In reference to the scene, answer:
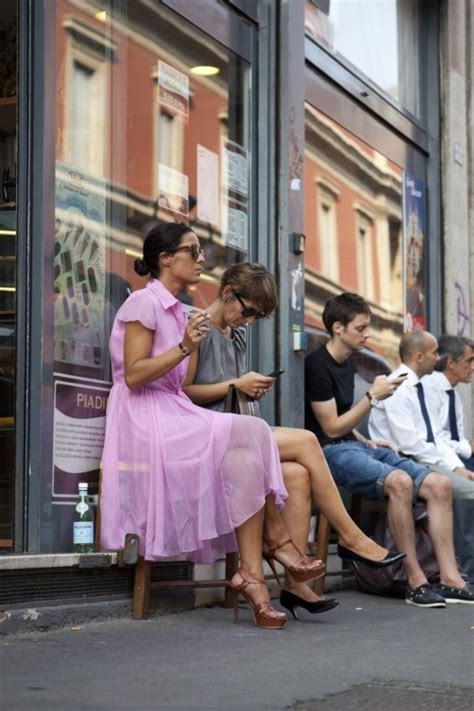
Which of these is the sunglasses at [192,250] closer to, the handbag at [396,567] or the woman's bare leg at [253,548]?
the woman's bare leg at [253,548]

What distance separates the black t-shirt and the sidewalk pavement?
1.56 metres

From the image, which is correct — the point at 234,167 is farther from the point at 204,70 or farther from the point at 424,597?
the point at 424,597

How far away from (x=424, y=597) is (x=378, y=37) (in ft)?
15.5

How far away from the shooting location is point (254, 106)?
311 inches

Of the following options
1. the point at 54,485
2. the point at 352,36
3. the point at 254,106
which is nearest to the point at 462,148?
the point at 352,36

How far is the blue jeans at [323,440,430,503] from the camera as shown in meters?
7.25

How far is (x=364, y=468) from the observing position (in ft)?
23.8

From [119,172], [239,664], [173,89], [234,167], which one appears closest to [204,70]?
[173,89]

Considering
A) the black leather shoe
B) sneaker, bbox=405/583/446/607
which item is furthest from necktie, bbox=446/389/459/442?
the black leather shoe

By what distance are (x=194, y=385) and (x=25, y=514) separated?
99cm

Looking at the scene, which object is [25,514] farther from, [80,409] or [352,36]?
[352,36]

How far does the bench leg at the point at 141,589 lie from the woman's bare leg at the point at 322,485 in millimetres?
734

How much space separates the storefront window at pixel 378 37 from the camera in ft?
29.8

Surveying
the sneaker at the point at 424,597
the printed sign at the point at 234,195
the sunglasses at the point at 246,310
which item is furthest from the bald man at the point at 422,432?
the sunglasses at the point at 246,310
